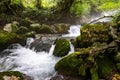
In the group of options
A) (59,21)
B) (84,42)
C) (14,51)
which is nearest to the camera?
(84,42)

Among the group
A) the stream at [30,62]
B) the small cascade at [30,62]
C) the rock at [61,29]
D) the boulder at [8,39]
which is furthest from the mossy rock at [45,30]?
the small cascade at [30,62]

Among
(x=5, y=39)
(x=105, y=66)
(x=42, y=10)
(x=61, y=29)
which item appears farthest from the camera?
(x=42, y=10)

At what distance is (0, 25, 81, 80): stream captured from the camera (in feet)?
32.4

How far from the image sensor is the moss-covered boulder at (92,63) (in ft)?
27.8

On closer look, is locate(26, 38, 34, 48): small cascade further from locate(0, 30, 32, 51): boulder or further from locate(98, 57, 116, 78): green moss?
locate(98, 57, 116, 78): green moss

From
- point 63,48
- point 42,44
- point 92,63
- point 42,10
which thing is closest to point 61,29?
point 42,10

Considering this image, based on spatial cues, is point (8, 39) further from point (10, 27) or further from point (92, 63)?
point (92, 63)

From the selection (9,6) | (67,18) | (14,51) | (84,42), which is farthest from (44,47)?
(67,18)

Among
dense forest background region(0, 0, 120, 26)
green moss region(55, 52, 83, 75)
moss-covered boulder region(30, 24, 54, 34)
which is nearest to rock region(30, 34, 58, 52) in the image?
moss-covered boulder region(30, 24, 54, 34)

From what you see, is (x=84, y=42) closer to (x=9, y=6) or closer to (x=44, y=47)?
(x=44, y=47)

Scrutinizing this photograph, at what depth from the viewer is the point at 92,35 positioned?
11.1 m

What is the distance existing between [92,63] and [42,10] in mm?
13553

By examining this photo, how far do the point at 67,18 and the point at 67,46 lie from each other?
1074cm

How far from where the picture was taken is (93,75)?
27.5ft
